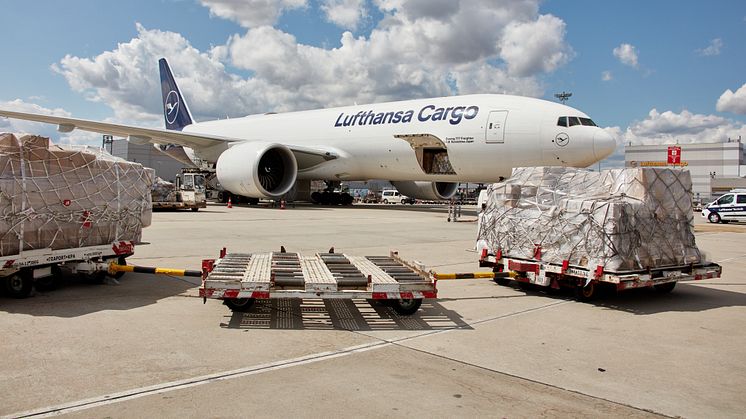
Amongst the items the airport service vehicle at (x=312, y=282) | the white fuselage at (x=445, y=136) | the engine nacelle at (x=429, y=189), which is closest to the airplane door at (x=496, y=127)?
the white fuselage at (x=445, y=136)

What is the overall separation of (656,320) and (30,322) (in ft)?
21.8

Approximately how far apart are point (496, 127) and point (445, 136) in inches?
87.9

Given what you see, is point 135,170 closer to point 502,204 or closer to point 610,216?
point 502,204

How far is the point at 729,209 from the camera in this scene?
26156mm

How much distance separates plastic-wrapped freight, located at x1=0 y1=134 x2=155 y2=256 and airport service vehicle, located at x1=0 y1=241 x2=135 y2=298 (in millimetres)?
114

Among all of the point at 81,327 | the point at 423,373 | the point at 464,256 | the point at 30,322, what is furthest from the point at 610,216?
the point at 30,322

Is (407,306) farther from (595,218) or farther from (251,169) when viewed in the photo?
(251,169)

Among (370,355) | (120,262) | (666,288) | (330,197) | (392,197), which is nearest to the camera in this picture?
(370,355)

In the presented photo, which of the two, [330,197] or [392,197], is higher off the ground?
[392,197]

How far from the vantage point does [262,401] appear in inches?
145

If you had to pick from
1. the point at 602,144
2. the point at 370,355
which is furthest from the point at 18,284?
the point at 602,144

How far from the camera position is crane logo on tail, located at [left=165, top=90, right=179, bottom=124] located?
36.6 m

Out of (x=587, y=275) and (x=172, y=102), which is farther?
(x=172, y=102)

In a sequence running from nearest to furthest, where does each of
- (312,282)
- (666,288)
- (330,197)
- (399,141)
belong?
(312,282), (666,288), (399,141), (330,197)
